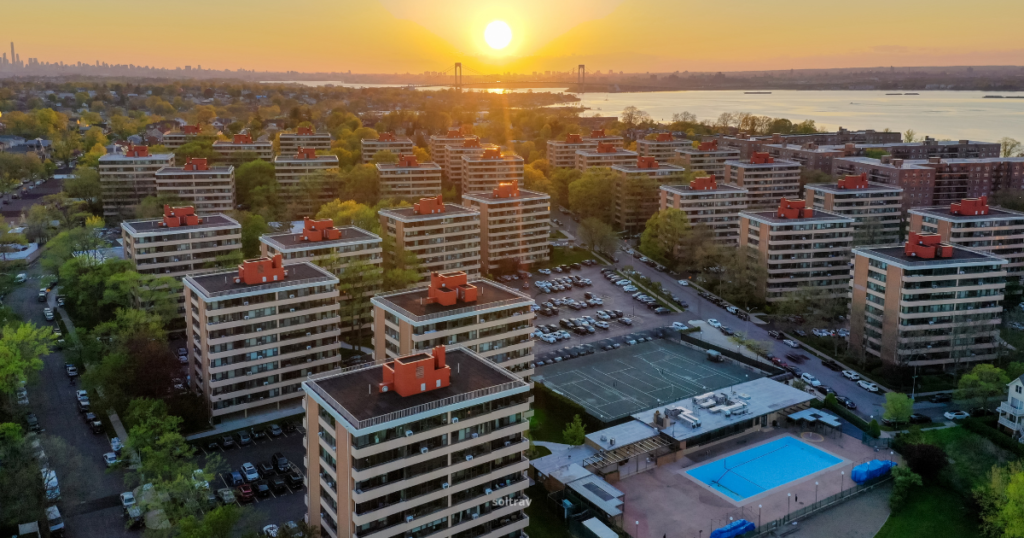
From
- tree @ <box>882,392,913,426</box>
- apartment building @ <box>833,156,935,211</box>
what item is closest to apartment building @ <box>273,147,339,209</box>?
apartment building @ <box>833,156,935,211</box>

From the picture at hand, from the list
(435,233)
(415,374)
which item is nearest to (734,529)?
(415,374)

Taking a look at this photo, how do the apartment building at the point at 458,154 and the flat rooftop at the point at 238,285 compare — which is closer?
the flat rooftop at the point at 238,285

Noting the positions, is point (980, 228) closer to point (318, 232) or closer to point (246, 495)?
point (318, 232)

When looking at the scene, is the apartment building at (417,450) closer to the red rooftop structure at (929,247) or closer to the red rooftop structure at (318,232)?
the red rooftop structure at (318,232)

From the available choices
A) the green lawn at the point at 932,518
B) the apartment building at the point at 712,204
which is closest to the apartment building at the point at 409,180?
the apartment building at the point at 712,204

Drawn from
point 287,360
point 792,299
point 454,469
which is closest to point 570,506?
point 454,469

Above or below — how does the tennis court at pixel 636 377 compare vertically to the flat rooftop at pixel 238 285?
below

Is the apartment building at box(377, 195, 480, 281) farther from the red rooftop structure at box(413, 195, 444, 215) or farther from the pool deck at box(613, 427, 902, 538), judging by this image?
the pool deck at box(613, 427, 902, 538)
